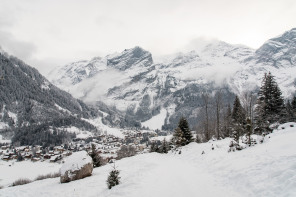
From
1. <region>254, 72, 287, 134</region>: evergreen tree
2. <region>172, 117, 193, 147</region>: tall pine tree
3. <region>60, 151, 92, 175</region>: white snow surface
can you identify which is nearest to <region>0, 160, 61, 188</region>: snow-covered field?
<region>172, 117, 193, 147</region>: tall pine tree

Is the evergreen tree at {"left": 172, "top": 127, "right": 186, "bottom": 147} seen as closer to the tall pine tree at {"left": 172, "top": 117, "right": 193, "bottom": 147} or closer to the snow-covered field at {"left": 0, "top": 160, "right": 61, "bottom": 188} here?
the tall pine tree at {"left": 172, "top": 117, "right": 193, "bottom": 147}

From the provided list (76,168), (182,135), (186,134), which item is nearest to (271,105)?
(186,134)

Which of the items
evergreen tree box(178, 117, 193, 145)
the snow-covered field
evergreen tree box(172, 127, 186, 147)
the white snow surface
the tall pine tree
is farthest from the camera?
the snow-covered field

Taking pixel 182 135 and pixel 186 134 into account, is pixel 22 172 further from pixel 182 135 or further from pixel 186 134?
pixel 186 134

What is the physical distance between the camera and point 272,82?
3894 cm

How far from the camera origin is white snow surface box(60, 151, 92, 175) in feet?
67.9

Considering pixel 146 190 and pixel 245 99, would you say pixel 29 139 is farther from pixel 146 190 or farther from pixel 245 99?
pixel 146 190

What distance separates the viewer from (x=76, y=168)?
20.7 meters

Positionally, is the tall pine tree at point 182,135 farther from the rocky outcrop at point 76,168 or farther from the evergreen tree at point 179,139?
the rocky outcrop at point 76,168

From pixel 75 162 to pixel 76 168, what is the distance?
87 cm

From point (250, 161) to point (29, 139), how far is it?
706 feet

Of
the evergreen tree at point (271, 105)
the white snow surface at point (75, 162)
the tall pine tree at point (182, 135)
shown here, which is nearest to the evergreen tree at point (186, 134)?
the tall pine tree at point (182, 135)

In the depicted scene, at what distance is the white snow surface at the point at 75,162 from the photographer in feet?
67.9

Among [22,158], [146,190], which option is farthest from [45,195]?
[22,158]
